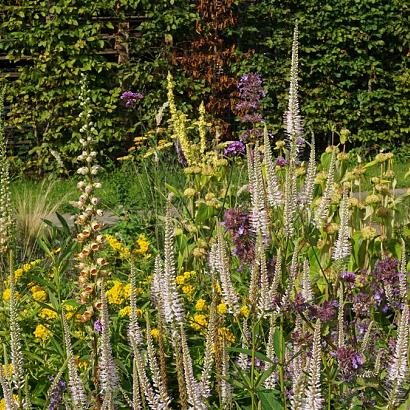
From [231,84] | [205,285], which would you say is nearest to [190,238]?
[205,285]

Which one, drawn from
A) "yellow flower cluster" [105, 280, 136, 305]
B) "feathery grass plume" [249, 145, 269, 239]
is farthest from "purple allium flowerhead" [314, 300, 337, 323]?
"yellow flower cluster" [105, 280, 136, 305]

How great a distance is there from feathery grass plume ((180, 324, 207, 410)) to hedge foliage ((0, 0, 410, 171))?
780 centimetres

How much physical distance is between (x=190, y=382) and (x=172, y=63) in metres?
8.72

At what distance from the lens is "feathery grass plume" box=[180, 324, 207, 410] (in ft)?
5.38

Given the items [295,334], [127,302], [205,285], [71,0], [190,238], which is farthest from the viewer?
[71,0]

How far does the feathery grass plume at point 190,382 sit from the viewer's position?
1.64 m

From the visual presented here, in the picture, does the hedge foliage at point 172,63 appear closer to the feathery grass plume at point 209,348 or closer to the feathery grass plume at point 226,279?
the feathery grass plume at point 226,279

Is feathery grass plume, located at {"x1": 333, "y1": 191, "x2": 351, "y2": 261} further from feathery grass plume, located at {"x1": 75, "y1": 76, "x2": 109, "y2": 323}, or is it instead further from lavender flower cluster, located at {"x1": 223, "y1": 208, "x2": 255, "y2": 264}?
feathery grass plume, located at {"x1": 75, "y1": 76, "x2": 109, "y2": 323}

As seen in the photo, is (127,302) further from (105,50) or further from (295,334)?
(105,50)

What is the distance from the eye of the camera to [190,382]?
1.68 meters

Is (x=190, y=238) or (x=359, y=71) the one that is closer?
(x=190, y=238)

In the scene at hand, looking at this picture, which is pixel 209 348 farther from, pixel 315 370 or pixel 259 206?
pixel 259 206

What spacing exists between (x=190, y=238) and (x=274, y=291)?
2.74 metres

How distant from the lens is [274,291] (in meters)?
2.01
